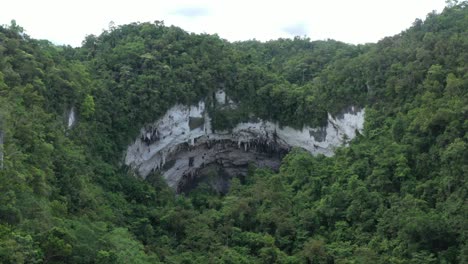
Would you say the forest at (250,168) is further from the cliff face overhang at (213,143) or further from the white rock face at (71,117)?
the cliff face overhang at (213,143)

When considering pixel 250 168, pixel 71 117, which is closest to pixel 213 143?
pixel 250 168

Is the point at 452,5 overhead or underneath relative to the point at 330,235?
overhead

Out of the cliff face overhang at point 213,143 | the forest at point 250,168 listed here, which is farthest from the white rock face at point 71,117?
the cliff face overhang at point 213,143

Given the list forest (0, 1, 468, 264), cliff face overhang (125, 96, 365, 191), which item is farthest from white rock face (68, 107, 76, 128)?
Answer: cliff face overhang (125, 96, 365, 191)

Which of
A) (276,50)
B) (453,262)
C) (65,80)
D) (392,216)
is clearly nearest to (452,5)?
(276,50)

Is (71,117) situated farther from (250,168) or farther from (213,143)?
(250,168)

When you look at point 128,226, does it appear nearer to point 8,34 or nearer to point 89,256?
point 89,256
